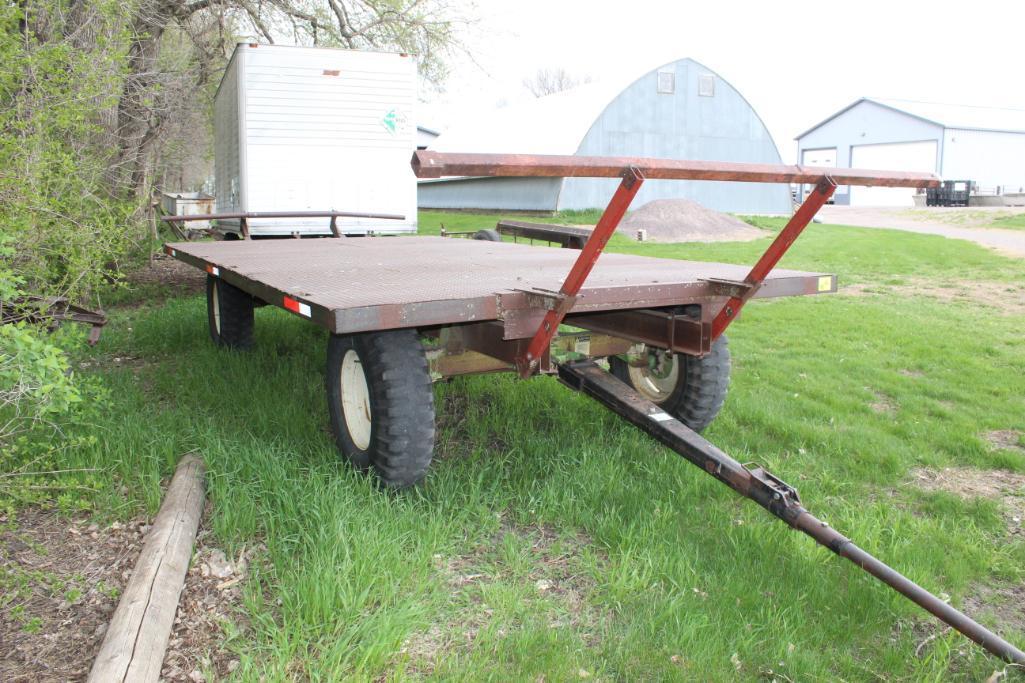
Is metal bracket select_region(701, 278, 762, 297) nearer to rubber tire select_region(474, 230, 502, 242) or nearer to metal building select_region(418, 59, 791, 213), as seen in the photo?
rubber tire select_region(474, 230, 502, 242)

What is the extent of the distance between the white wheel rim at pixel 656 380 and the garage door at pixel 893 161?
42.2 meters

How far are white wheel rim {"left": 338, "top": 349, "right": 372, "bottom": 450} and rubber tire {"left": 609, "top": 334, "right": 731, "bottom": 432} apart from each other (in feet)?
5.87

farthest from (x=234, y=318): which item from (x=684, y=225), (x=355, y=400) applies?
(x=684, y=225)

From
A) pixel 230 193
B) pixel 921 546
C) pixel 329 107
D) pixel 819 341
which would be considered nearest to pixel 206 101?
pixel 230 193

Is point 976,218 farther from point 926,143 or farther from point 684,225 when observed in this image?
point 926,143

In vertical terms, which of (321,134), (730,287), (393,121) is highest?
(393,121)

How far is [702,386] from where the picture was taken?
462 cm

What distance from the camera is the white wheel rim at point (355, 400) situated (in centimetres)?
398

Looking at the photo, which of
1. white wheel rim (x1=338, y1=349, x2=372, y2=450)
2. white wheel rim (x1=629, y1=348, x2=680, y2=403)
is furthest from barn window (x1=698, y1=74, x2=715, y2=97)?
white wheel rim (x1=338, y1=349, x2=372, y2=450)

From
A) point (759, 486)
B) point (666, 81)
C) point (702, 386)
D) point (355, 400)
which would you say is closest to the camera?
point (759, 486)

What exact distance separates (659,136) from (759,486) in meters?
27.2

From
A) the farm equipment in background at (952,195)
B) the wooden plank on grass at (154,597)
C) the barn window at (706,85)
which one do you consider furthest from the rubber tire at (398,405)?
the farm equipment in background at (952,195)

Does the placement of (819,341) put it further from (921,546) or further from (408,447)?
(408,447)

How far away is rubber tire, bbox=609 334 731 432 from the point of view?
4625 mm
